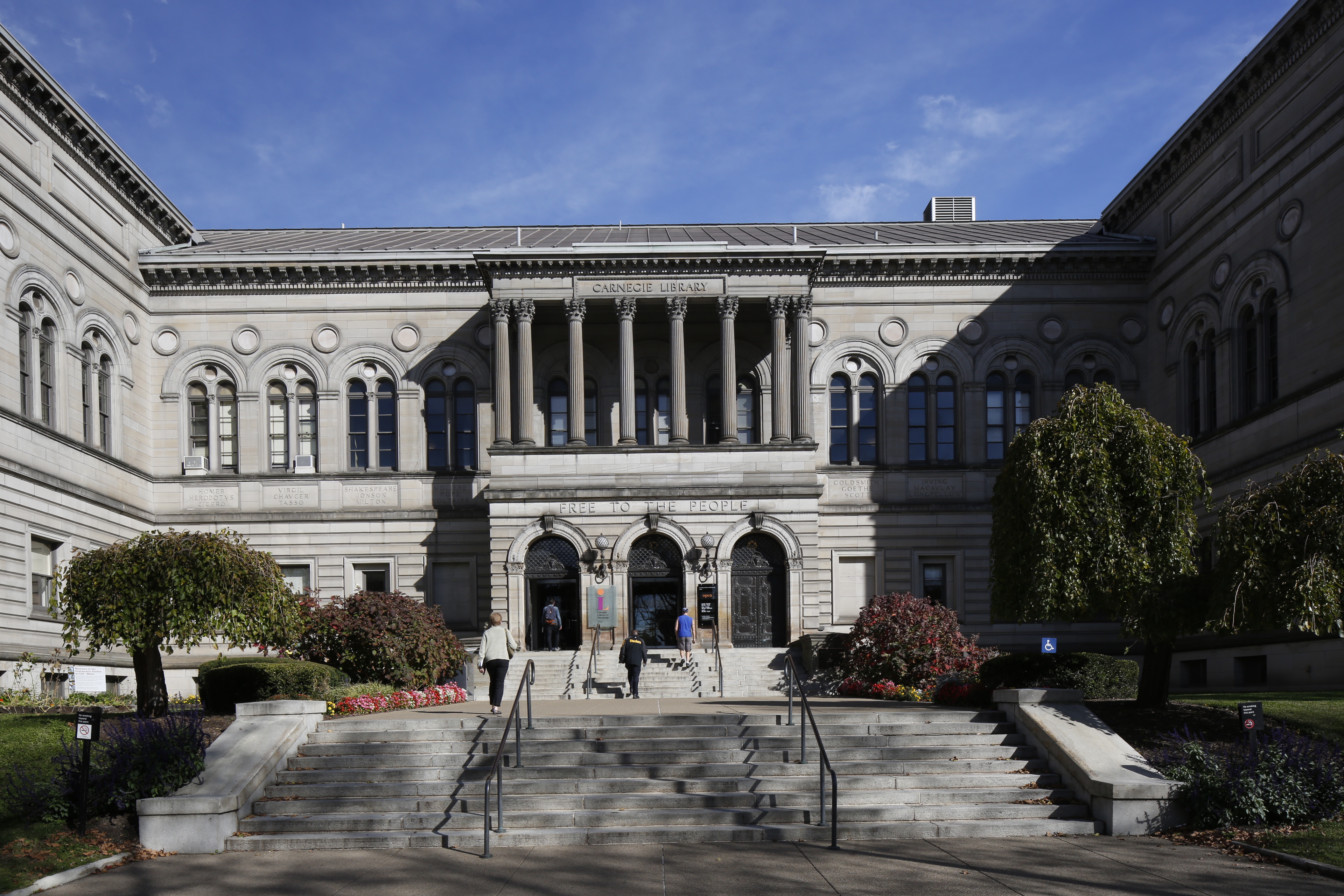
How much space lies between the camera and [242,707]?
18266mm

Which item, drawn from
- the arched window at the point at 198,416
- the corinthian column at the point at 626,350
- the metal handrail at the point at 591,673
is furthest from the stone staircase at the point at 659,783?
the arched window at the point at 198,416

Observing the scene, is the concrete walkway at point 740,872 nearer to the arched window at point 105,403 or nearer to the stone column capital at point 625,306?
the stone column capital at point 625,306

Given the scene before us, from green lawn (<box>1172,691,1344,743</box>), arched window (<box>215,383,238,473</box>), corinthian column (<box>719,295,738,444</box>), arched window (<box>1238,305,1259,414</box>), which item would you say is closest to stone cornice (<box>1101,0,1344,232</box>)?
arched window (<box>1238,305,1259,414</box>)

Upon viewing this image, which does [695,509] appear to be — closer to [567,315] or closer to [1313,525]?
[567,315]

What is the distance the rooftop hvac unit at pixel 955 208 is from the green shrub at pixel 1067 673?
31.4 metres

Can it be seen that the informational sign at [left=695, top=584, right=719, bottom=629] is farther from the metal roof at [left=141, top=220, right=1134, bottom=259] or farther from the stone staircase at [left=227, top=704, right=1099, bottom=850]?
the stone staircase at [left=227, top=704, right=1099, bottom=850]

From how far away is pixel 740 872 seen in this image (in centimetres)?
1316

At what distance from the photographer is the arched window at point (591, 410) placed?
41.2m

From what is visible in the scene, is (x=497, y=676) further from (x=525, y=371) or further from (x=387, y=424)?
(x=387, y=424)

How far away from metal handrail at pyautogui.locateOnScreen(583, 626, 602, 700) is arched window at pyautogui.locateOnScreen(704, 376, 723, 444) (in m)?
8.83

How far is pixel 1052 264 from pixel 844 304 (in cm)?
720

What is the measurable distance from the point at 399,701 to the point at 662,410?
61.5 ft

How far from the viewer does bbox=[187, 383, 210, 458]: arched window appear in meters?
40.5

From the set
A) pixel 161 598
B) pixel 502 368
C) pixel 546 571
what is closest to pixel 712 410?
pixel 502 368
